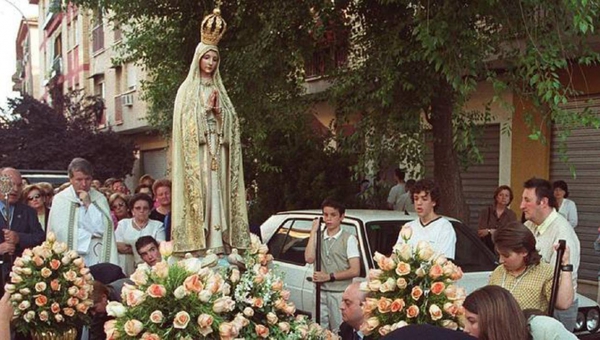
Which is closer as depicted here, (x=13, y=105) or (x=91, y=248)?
(x=91, y=248)

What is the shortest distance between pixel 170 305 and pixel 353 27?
24.9ft

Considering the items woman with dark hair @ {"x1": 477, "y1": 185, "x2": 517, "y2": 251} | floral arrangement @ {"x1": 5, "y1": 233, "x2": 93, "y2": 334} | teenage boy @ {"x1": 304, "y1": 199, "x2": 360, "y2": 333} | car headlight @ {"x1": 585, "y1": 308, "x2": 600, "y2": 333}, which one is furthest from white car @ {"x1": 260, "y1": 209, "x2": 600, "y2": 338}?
floral arrangement @ {"x1": 5, "y1": 233, "x2": 93, "y2": 334}

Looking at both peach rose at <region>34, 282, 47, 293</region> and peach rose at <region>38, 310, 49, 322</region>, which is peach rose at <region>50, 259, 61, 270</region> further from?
peach rose at <region>38, 310, 49, 322</region>

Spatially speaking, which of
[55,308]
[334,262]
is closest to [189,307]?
[55,308]

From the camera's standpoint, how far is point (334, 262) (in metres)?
6.66

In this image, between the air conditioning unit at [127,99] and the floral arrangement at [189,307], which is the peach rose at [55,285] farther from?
the air conditioning unit at [127,99]

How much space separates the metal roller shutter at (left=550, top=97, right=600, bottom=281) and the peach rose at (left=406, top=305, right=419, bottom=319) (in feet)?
29.8

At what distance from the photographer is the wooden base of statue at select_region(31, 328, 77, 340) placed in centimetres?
494

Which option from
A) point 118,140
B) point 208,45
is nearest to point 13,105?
point 118,140

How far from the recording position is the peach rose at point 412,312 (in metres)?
3.80

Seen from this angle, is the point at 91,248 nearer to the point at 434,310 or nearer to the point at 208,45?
the point at 208,45

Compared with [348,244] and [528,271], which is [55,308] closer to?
[348,244]

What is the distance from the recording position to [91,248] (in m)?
6.59

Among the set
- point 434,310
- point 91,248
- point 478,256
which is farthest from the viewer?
point 478,256
